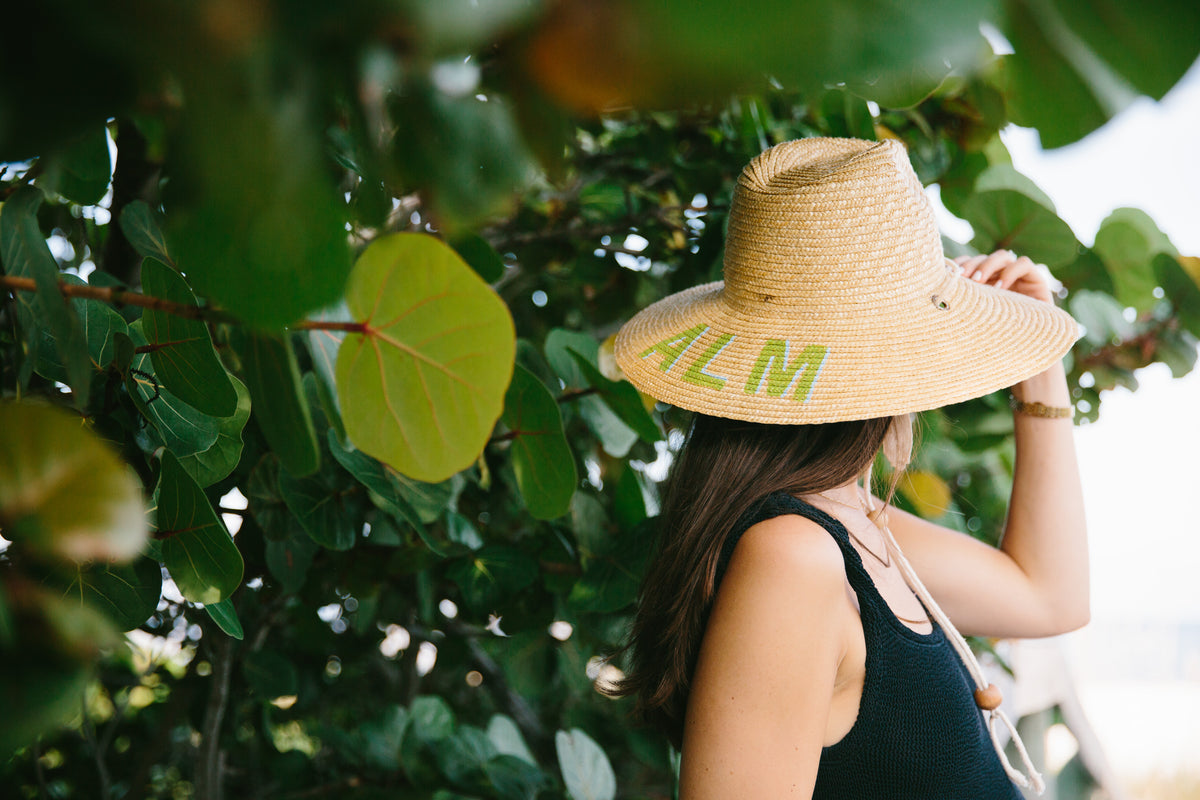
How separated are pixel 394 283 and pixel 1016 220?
1034mm

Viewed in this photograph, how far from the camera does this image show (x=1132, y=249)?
3.81 ft

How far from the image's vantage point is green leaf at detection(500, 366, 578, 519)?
1.86ft

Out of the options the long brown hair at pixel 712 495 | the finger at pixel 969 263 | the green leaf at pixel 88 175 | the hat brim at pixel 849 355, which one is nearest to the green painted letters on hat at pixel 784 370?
the hat brim at pixel 849 355

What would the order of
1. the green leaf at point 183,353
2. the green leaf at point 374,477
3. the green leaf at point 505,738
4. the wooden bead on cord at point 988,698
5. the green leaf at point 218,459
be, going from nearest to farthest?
the green leaf at point 183,353
the green leaf at point 218,459
the green leaf at point 374,477
the wooden bead on cord at point 988,698
the green leaf at point 505,738

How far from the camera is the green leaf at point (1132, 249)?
1.16 m

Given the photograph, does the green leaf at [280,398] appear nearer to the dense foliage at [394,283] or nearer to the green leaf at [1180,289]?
the dense foliage at [394,283]

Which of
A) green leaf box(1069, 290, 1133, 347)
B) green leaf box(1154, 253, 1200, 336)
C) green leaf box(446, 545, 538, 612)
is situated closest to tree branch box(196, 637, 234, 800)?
green leaf box(446, 545, 538, 612)

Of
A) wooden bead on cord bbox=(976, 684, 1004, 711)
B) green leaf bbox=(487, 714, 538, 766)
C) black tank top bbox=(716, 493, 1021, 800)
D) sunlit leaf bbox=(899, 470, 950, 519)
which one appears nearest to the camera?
black tank top bbox=(716, 493, 1021, 800)

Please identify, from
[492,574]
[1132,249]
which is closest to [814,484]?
[492,574]

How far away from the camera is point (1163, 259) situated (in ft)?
3.68

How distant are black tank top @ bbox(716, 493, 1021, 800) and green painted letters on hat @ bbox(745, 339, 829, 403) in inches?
4.6

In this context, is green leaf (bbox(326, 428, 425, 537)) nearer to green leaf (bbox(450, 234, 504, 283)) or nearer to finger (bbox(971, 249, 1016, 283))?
green leaf (bbox(450, 234, 504, 283))

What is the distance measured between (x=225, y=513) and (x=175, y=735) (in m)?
1.04

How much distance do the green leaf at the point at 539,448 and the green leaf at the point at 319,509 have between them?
0.26 meters
